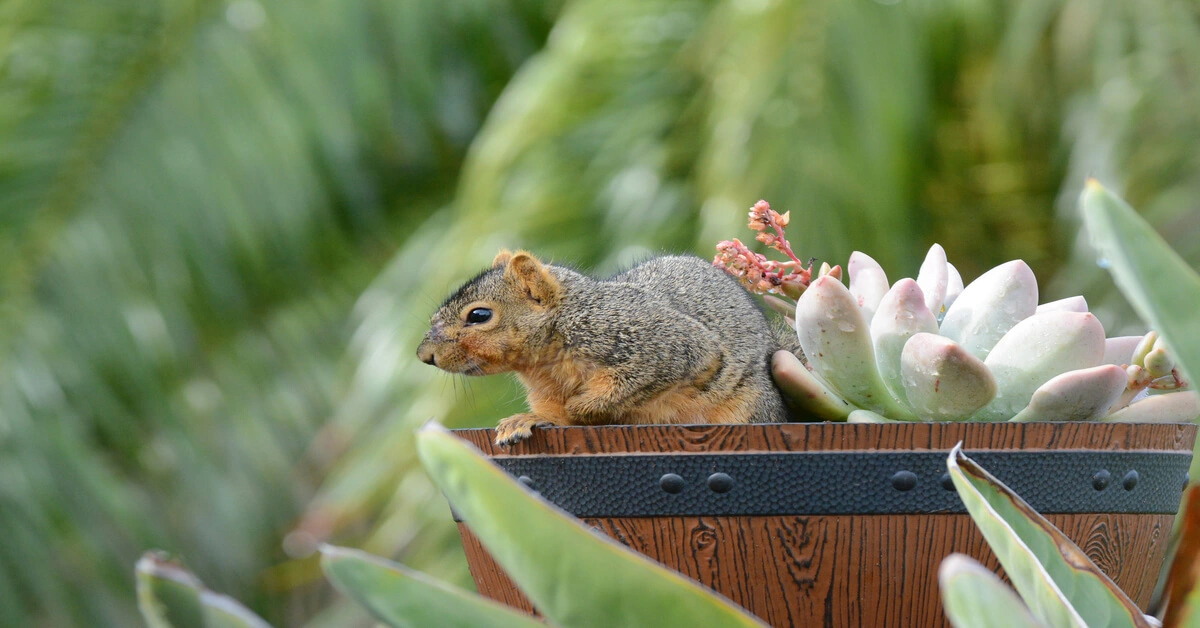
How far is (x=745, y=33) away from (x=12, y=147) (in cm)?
287

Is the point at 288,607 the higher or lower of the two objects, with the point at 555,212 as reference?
lower

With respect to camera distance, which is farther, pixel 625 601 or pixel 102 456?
pixel 102 456

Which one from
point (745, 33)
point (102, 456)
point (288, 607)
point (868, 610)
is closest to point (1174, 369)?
point (868, 610)

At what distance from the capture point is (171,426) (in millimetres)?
4414

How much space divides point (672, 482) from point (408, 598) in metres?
0.28

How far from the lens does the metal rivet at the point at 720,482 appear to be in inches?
31.6

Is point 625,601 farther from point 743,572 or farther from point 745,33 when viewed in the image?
point 745,33

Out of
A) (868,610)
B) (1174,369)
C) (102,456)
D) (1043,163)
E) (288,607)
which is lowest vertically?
(288,607)

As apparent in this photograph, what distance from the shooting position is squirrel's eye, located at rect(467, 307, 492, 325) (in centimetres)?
109

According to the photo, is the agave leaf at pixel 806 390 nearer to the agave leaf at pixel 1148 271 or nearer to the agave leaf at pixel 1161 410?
the agave leaf at pixel 1161 410

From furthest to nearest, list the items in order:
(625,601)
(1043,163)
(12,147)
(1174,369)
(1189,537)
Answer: (12,147) → (1043,163) → (1174,369) → (1189,537) → (625,601)

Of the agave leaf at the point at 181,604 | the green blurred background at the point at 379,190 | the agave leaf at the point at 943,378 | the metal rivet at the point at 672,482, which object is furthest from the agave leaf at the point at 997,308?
the green blurred background at the point at 379,190

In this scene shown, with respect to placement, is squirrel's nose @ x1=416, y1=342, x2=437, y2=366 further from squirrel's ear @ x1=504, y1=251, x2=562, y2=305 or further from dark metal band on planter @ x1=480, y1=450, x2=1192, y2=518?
dark metal band on planter @ x1=480, y1=450, x2=1192, y2=518

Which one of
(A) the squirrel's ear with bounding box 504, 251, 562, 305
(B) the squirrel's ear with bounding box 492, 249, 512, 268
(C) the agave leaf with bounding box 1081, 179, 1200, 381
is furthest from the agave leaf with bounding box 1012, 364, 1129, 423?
(B) the squirrel's ear with bounding box 492, 249, 512, 268
